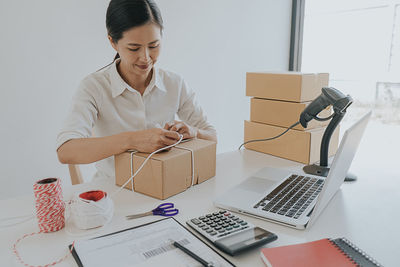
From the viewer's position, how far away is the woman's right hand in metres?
1.02

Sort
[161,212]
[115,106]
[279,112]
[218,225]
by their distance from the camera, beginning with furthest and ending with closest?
[279,112]
[115,106]
[161,212]
[218,225]

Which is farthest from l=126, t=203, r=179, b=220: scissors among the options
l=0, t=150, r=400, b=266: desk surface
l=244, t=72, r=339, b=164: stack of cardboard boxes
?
l=244, t=72, r=339, b=164: stack of cardboard boxes

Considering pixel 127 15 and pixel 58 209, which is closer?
pixel 58 209

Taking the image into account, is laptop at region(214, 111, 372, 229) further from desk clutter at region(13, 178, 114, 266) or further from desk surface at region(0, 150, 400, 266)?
desk clutter at region(13, 178, 114, 266)

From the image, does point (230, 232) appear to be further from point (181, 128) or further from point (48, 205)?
point (181, 128)

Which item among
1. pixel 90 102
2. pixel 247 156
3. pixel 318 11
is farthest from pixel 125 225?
pixel 318 11

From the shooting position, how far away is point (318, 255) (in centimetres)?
66

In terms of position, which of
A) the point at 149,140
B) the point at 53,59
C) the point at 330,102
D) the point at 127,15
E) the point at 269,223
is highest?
the point at 127,15

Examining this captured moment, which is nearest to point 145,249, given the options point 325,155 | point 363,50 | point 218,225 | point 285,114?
point 218,225

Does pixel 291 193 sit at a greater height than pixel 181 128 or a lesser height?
lesser

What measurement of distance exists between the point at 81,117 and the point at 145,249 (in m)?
0.72

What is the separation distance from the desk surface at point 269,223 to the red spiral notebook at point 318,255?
0.04 m

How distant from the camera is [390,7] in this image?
2312 mm

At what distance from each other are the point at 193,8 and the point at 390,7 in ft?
4.72
